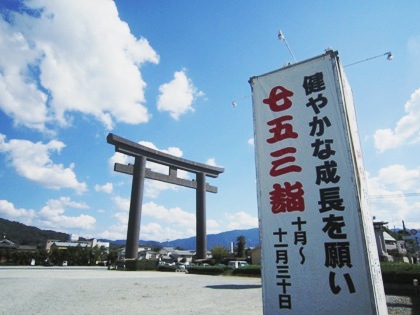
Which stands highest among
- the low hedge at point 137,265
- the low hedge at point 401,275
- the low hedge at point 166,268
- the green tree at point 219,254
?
the green tree at point 219,254

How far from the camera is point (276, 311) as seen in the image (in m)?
3.50

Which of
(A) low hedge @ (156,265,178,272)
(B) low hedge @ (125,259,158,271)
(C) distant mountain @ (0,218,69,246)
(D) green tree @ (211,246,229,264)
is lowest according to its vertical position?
(A) low hedge @ (156,265,178,272)

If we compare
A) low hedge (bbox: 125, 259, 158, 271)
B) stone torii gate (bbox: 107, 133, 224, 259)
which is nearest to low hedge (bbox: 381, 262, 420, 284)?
stone torii gate (bbox: 107, 133, 224, 259)

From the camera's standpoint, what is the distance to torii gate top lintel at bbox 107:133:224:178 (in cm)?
2450

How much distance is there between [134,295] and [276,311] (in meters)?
6.83

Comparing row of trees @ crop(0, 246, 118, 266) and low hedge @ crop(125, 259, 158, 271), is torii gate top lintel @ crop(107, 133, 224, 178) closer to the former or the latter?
low hedge @ crop(125, 259, 158, 271)

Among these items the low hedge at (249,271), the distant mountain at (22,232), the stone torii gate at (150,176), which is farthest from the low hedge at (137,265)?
the distant mountain at (22,232)

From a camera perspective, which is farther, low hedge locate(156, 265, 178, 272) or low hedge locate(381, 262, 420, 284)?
low hedge locate(156, 265, 178, 272)

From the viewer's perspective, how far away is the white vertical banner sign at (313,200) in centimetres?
325

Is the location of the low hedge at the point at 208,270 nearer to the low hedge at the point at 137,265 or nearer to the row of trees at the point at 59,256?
the low hedge at the point at 137,265

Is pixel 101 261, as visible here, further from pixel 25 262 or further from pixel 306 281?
pixel 306 281

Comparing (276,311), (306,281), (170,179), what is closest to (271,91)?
(306,281)

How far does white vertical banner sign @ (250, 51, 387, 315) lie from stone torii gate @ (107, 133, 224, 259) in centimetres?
2195

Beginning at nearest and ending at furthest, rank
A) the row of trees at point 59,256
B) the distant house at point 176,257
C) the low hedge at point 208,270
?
the low hedge at point 208,270
the row of trees at point 59,256
the distant house at point 176,257
